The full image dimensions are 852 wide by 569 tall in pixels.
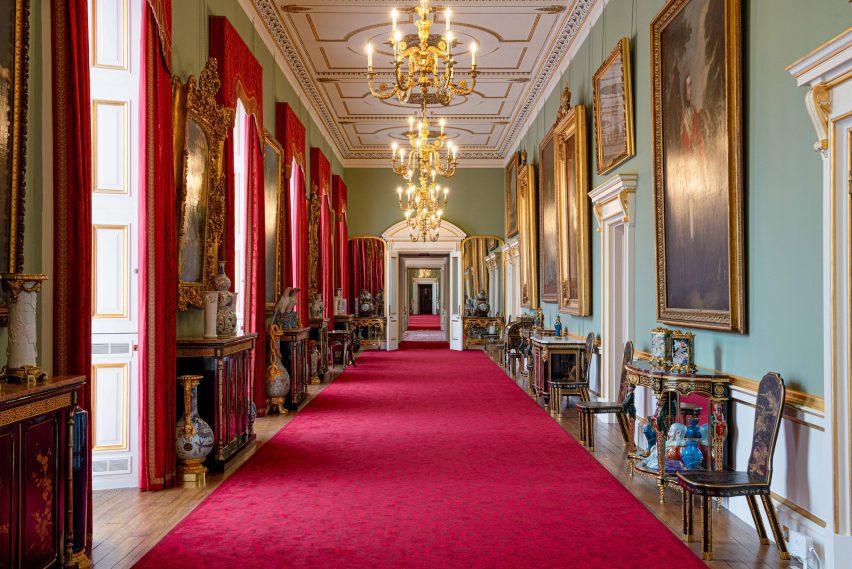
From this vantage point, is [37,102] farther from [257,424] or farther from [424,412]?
[424,412]

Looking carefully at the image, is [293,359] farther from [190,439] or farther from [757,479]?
[757,479]

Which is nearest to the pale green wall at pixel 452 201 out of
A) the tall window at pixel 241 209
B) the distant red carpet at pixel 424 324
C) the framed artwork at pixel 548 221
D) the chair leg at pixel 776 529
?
the framed artwork at pixel 548 221

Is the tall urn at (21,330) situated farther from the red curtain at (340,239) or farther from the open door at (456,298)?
the open door at (456,298)

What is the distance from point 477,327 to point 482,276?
1419mm

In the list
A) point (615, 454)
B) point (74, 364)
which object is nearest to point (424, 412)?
point (615, 454)

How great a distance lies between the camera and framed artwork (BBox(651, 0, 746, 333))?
4.80m

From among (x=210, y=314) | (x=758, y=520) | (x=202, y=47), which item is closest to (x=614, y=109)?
(x=202, y=47)

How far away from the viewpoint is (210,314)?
20.3 feet

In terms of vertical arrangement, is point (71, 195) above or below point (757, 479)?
above

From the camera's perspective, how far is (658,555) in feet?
12.9

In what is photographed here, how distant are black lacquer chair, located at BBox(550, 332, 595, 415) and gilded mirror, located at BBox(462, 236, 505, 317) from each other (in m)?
9.78

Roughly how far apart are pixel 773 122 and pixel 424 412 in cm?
573

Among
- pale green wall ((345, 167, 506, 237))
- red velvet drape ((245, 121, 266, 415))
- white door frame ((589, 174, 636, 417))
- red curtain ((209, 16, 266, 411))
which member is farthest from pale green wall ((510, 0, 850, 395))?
pale green wall ((345, 167, 506, 237))

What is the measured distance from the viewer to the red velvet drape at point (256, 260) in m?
8.41
